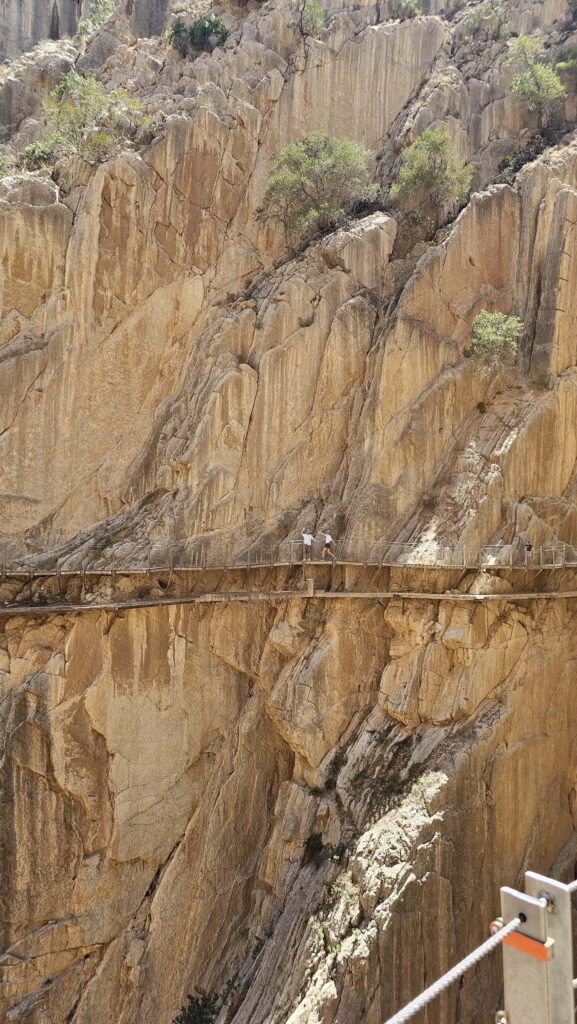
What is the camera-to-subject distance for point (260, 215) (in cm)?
2578

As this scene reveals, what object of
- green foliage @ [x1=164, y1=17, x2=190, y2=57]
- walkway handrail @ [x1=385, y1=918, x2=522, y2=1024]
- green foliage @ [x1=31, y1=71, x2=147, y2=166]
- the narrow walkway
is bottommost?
walkway handrail @ [x1=385, y1=918, x2=522, y2=1024]

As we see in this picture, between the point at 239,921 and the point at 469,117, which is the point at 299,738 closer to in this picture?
the point at 239,921

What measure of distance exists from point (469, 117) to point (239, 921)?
27.8 m

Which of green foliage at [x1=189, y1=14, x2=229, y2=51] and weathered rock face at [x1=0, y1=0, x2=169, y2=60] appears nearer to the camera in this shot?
green foliage at [x1=189, y1=14, x2=229, y2=51]

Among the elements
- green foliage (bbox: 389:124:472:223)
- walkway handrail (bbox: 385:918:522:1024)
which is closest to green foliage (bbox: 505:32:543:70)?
green foliage (bbox: 389:124:472:223)

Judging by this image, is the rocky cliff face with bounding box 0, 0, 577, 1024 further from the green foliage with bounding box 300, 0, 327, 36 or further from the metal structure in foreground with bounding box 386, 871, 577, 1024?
the metal structure in foreground with bounding box 386, 871, 577, 1024

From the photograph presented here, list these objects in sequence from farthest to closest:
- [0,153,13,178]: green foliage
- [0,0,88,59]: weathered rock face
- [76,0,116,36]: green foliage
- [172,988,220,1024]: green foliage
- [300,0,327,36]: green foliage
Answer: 1. [0,0,88,59]: weathered rock face
2. [76,0,116,36]: green foliage
3. [300,0,327,36]: green foliage
4. [0,153,13,178]: green foliage
5. [172,988,220,1024]: green foliage

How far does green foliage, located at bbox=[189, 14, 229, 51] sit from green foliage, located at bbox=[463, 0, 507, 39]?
9659mm

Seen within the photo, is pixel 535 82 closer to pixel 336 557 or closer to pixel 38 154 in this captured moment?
pixel 38 154

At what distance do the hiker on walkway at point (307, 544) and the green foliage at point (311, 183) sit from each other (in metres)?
10.9

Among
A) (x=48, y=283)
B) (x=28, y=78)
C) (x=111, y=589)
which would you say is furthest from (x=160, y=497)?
(x=28, y=78)

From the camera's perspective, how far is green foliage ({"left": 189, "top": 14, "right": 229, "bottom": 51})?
97.8 feet

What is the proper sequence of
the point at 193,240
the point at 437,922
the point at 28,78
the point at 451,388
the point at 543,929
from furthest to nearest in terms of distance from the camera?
the point at 28,78 < the point at 193,240 < the point at 451,388 < the point at 437,922 < the point at 543,929

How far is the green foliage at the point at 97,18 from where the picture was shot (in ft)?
116
